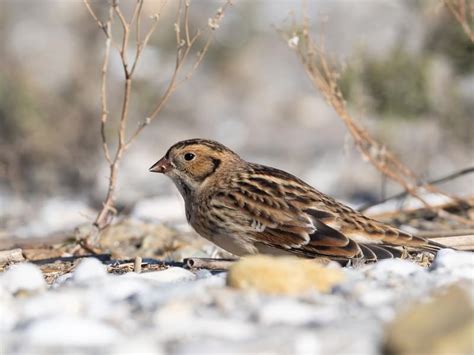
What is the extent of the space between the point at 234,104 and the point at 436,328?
14894mm

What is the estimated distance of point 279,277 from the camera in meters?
3.63

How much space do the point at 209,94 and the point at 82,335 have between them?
1492cm

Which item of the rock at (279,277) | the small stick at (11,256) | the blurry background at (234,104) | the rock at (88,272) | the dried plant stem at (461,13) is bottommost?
the rock at (279,277)

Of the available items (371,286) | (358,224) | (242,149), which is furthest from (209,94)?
(371,286)

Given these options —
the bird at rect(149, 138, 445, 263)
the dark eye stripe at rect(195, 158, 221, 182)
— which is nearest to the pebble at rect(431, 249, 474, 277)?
the bird at rect(149, 138, 445, 263)

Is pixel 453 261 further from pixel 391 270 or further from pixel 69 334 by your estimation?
pixel 69 334

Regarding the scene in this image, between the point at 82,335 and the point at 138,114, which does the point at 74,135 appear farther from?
the point at 82,335

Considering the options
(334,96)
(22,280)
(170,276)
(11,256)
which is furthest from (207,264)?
(334,96)

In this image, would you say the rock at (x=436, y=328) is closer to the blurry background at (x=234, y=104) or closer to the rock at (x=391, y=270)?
the rock at (x=391, y=270)

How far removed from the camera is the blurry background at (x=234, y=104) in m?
10.6

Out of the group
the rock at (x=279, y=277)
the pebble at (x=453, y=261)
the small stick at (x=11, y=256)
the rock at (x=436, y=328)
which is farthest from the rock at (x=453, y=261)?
the small stick at (x=11, y=256)

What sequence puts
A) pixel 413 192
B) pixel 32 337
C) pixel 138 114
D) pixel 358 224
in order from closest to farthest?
pixel 32 337 < pixel 358 224 < pixel 413 192 < pixel 138 114

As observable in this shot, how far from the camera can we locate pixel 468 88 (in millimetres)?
12875

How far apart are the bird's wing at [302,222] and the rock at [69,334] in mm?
2241
